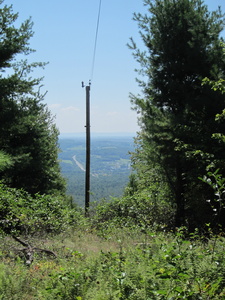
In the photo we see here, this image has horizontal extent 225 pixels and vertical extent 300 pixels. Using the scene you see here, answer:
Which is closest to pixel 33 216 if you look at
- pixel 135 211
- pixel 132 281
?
pixel 135 211

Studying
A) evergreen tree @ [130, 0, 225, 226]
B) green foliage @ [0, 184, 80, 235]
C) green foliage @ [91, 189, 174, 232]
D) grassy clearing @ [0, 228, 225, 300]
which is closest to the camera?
grassy clearing @ [0, 228, 225, 300]

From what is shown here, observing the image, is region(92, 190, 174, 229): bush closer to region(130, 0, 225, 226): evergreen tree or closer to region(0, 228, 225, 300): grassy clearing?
region(130, 0, 225, 226): evergreen tree

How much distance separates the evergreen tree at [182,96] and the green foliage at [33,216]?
416cm

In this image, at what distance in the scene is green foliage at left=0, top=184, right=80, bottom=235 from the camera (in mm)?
7992

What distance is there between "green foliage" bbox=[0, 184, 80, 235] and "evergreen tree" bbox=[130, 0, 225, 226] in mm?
4160

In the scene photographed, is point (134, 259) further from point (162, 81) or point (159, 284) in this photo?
point (162, 81)

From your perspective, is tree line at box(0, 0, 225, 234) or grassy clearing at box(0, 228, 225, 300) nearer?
grassy clearing at box(0, 228, 225, 300)

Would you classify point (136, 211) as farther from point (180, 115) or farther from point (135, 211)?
point (180, 115)

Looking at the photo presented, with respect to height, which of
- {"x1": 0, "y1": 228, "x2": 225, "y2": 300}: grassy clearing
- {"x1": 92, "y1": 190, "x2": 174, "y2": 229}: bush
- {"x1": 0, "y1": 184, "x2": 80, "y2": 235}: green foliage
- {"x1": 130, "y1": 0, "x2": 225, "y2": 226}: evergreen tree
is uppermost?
{"x1": 130, "y1": 0, "x2": 225, "y2": 226}: evergreen tree

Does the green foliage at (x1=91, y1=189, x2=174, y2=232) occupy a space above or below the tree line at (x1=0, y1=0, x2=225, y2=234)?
below

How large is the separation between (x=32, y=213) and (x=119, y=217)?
3.52 meters

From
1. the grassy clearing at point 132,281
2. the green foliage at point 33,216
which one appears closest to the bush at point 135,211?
the green foliage at point 33,216

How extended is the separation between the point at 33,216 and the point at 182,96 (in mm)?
6777

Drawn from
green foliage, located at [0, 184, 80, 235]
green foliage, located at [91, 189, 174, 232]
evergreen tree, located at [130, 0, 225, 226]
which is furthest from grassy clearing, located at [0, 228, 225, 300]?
green foliage, located at [91, 189, 174, 232]
